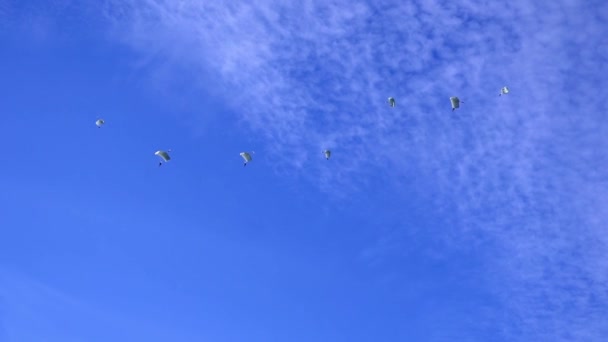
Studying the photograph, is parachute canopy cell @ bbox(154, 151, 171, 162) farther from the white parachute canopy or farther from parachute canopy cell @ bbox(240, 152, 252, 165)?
the white parachute canopy

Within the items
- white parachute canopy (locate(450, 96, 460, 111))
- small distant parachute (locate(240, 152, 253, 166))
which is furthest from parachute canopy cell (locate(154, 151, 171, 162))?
white parachute canopy (locate(450, 96, 460, 111))

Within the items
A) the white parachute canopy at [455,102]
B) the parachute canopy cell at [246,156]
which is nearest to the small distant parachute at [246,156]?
the parachute canopy cell at [246,156]

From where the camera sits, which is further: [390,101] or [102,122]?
[102,122]

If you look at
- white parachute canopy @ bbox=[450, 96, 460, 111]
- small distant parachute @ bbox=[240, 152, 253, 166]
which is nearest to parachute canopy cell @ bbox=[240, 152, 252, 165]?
small distant parachute @ bbox=[240, 152, 253, 166]

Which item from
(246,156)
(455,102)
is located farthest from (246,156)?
(455,102)

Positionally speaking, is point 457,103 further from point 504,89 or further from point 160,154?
point 160,154

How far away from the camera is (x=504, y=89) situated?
267 ft

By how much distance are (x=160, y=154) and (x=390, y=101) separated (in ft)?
97.0

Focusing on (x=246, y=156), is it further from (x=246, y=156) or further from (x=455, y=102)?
(x=455, y=102)

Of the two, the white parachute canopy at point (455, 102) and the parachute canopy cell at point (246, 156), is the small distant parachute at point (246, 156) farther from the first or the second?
the white parachute canopy at point (455, 102)

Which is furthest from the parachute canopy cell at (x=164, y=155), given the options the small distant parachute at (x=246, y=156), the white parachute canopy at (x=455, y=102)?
the white parachute canopy at (x=455, y=102)

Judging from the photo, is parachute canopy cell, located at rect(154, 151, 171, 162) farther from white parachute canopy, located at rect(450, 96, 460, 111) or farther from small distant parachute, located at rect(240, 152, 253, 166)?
white parachute canopy, located at rect(450, 96, 460, 111)

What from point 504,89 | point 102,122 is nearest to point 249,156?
point 102,122

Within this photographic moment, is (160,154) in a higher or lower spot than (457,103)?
lower
